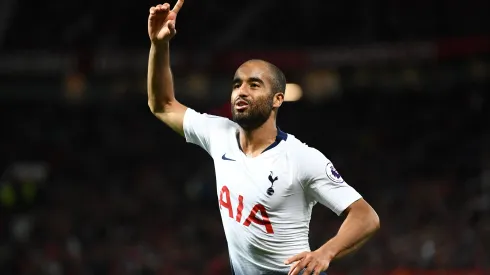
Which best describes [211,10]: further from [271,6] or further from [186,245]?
[186,245]

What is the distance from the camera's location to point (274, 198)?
450cm

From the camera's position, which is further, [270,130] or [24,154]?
[24,154]

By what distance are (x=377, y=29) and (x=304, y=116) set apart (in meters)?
2.35

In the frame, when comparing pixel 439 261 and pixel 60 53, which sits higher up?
pixel 60 53

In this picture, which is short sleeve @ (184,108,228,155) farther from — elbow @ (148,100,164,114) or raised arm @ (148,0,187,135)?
elbow @ (148,100,164,114)

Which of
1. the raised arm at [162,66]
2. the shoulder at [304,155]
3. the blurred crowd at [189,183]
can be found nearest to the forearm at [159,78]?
the raised arm at [162,66]

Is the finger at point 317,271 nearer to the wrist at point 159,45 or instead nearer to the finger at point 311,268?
the finger at point 311,268

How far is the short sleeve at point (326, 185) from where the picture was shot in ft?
14.5

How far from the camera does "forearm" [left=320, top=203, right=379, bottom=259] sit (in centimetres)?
420

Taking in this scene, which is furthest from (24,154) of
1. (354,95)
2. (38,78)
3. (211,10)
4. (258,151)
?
(258,151)

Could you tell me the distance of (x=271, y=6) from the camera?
17578mm

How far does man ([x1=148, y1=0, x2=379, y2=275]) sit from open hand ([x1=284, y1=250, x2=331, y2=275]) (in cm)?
23

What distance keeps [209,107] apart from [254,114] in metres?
14.0

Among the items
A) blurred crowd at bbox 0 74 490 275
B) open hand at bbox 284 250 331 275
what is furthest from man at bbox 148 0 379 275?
blurred crowd at bbox 0 74 490 275
